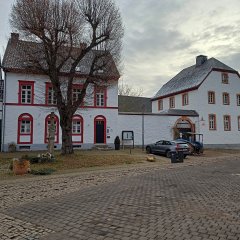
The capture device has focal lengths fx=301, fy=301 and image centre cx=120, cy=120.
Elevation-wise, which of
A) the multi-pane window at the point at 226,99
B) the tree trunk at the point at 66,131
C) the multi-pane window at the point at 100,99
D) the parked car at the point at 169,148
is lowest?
the parked car at the point at 169,148

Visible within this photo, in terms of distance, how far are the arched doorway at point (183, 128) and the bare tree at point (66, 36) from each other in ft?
49.1

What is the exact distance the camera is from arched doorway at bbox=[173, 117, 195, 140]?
116ft

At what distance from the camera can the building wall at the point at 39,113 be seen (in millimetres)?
28905

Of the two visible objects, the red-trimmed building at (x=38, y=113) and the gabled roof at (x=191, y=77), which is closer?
the red-trimmed building at (x=38, y=113)

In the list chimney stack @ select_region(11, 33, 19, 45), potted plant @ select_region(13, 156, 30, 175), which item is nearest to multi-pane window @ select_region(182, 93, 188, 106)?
chimney stack @ select_region(11, 33, 19, 45)

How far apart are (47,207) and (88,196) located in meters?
1.71

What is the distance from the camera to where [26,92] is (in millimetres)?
29719

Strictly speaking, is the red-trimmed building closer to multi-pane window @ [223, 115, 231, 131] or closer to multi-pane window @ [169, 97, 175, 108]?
multi-pane window @ [169, 97, 175, 108]

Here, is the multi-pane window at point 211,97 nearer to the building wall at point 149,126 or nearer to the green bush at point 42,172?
the building wall at point 149,126

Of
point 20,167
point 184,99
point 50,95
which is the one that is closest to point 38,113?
point 50,95

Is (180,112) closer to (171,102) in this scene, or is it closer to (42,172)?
(171,102)

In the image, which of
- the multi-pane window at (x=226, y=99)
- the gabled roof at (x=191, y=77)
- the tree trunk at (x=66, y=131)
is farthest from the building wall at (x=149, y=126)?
the tree trunk at (x=66, y=131)

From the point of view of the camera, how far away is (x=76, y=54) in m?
22.4

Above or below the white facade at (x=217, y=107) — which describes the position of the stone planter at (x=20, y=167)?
below
